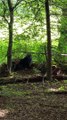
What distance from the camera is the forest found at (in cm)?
949

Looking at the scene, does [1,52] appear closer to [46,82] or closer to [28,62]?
[28,62]

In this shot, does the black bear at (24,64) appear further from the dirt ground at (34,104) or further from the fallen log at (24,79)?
the dirt ground at (34,104)

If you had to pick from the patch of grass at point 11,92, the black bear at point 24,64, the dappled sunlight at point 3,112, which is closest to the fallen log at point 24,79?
the patch of grass at point 11,92

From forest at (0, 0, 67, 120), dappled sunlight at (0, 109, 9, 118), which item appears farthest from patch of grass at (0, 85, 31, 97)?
dappled sunlight at (0, 109, 9, 118)

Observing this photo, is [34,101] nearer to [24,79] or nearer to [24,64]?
[24,79]

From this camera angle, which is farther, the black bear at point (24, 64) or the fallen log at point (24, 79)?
the black bear at point (24, 64)

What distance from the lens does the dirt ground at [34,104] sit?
6.80m

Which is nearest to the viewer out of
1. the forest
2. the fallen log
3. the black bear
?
the forest

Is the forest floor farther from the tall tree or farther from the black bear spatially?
the black bear

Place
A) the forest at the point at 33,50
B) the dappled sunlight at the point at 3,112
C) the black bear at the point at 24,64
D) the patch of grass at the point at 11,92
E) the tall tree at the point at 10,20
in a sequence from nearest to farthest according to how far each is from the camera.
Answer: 1. the dappled sunlight at the point at 3,112
2. the patch of grass at the point at 11,92
3. the forest at the point at 33,50
4. the tall tree at the point at 10,20
5. the black bear at the point at 24,64

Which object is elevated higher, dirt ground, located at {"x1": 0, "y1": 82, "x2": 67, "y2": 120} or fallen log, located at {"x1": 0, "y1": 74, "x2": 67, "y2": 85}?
dirt ground, located at {"x1": 0, "y1": 82, "x2": 67, "y2": 120}

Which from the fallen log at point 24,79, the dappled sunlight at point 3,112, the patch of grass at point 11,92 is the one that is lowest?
the fallen log at point 24,79

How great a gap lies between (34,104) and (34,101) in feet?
0.92

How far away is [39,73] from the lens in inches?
487
